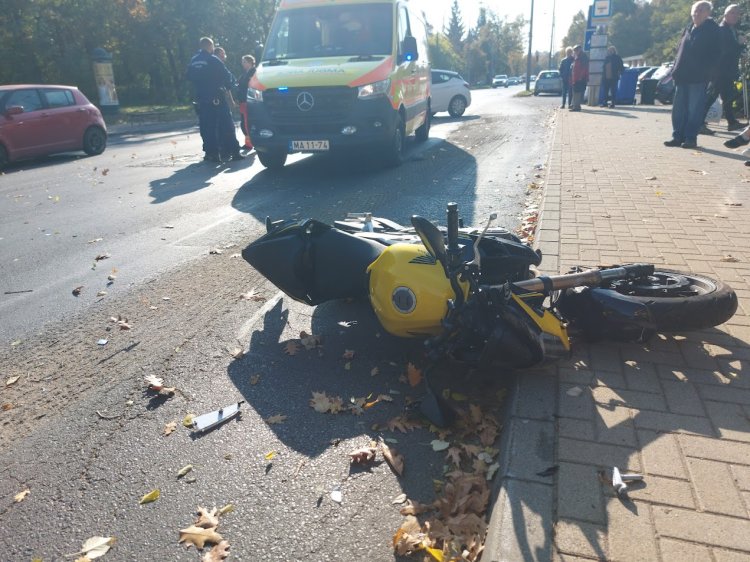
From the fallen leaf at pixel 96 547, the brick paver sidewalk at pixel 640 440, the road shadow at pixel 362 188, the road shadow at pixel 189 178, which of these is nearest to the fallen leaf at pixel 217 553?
the fallen leaf at pixel 96 547

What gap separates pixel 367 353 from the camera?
12.2 ft

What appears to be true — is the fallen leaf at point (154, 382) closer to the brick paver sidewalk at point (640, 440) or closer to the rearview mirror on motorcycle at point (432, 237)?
the rearview mirror on motorcycle at point (432, 237)

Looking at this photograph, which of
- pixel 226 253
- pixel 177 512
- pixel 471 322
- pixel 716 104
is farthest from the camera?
pixel 716 104

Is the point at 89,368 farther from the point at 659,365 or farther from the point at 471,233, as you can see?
the point at 659,365

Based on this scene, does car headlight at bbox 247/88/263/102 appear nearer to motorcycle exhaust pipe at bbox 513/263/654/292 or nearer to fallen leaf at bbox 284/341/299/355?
fallen leaf at bbox 284/341/299/355

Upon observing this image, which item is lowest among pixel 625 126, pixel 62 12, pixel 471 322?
pixel 625 126

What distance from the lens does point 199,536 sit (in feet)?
7.46

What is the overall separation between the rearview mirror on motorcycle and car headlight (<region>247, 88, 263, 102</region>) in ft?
23.7

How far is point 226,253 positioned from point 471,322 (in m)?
3.61

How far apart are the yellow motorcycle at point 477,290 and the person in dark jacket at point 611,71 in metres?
20.7

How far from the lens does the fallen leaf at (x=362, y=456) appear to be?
2691 millimetres

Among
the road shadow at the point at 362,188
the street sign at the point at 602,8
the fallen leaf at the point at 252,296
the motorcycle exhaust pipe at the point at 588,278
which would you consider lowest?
the road shadow at the point at 362,188

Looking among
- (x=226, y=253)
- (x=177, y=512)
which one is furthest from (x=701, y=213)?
(x=177, y=512)

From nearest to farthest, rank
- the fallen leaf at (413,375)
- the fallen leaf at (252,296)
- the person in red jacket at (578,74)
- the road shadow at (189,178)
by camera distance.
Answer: the fallen leaf at (413,375) < the fallen leaf at (252,296) < the road shadow at (189,178) < the person in red jacket at (578,74)
